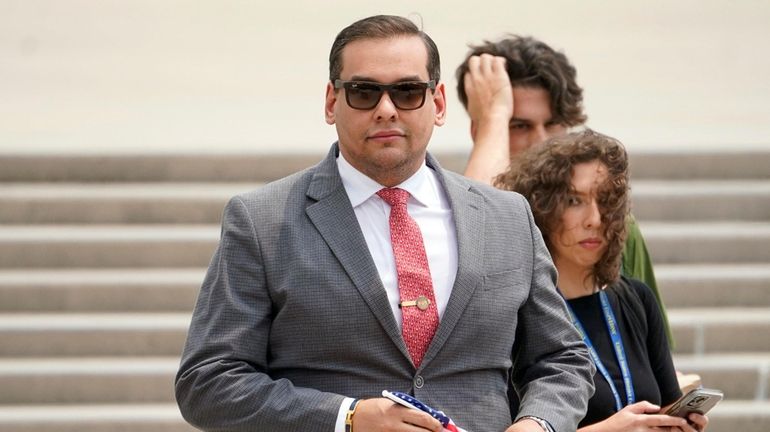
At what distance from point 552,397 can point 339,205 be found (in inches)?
22.9

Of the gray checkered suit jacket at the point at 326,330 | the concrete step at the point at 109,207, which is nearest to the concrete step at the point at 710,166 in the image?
the concrete step at the point at 109,207

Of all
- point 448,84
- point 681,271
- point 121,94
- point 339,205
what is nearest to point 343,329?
point 339,205

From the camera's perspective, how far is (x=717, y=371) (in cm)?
623

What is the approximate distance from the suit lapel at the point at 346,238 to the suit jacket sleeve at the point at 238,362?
0.48ft

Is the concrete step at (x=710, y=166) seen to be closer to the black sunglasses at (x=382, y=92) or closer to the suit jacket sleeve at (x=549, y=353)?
the suit jacket sleeve at (x=549, y=353)

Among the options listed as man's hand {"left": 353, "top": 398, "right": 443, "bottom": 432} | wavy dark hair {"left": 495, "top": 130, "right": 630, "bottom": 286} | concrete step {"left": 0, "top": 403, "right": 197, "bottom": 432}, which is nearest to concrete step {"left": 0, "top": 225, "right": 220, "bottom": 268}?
concrete step {"left": 0, "top": 403, "right": 197, "bottom": 432}

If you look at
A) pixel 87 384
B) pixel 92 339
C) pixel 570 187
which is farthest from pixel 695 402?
pixel 92 339

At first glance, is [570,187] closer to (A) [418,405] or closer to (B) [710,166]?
(A) [418,405]

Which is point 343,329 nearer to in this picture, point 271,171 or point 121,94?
point 271,171

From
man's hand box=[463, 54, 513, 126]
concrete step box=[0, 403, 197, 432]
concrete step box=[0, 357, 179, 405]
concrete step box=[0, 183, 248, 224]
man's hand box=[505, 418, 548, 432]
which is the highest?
man's hand box=[463, 54, 513, 126]

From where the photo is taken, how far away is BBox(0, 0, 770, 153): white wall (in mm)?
7930

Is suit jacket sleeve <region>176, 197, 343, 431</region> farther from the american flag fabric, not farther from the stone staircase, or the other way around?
the stone staircase

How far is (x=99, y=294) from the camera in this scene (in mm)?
6512

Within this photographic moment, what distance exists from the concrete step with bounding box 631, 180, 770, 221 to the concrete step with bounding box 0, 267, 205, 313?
8.11ft
